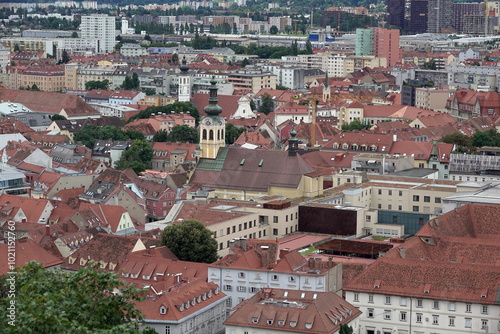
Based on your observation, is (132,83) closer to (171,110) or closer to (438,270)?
(171,110)

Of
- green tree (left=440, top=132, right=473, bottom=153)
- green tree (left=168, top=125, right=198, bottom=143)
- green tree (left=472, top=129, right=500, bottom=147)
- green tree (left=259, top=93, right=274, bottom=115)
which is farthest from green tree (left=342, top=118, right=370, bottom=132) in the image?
green tree (left=259, top=93, right=274, bottom=115)

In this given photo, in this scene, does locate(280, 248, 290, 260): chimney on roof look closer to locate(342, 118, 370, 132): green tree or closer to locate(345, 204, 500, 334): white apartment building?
locate(345, 204, 500, 334): white apartment building

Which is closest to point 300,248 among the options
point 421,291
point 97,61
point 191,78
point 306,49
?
point 421,291

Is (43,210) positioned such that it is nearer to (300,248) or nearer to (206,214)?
(206,214)

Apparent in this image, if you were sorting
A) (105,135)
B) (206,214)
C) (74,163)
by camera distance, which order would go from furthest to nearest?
(105,135) < (74,163) < (206,214)

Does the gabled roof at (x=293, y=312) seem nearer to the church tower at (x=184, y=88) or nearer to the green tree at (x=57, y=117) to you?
the green tree at (x=57, y=117)
